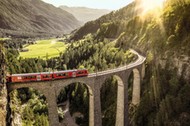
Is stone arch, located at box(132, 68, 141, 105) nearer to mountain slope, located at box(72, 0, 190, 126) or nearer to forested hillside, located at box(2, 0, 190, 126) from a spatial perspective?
mountain slope, located at box(72, 0, 190, 126)

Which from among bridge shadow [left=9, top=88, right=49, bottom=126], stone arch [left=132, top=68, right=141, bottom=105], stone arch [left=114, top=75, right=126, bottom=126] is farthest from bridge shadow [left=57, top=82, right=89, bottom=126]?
stone arch [left=114, top=75, right=126, bottom=126]

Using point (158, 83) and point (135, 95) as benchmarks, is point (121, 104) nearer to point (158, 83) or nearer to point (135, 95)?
point (135, 95)

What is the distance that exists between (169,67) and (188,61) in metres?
7.28

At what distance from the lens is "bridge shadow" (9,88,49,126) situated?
58953mm

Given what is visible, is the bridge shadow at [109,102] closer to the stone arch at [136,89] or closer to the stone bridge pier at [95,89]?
the stone arch at [136,89]

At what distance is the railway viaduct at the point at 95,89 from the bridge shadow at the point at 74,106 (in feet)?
59.4

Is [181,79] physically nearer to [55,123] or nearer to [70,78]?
[70,78]

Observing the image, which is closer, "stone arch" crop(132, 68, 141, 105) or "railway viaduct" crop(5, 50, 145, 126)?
"railway viaduct" crop(5, 50, 145, 126)

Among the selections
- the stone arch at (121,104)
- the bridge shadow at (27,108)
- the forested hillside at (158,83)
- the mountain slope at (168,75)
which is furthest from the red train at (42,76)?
the mountain slope at (168,75)

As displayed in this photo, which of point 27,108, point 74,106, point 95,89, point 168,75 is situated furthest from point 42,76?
point 74,106

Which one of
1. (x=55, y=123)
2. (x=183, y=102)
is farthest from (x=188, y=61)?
(x=55, y=123)

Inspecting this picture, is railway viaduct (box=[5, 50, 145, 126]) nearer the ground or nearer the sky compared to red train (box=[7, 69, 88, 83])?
nearer the ground

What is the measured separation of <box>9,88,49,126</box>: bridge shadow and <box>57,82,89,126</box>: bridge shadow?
8.21 m

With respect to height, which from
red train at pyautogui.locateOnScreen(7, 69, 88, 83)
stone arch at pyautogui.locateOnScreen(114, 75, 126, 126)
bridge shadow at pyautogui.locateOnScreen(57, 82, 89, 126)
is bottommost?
bridge shadow at pyautogui.locateOnScreen(57, 82, 89, 126)
